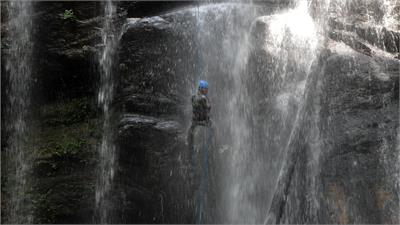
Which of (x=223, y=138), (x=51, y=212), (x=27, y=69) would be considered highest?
(x=27, y=69)

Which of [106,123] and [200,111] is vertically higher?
[200,111]

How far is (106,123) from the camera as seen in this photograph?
33.7ft

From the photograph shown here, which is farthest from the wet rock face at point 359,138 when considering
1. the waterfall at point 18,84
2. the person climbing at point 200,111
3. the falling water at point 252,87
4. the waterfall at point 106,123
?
the waterfall at point 18,84

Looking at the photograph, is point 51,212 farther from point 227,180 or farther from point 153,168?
point 227,180

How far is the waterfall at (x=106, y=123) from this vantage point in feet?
32.0

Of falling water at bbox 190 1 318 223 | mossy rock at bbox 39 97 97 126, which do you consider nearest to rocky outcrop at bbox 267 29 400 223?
falling water at bbox 190 1 318 223

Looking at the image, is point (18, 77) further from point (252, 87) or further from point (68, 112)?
point (252, 87)

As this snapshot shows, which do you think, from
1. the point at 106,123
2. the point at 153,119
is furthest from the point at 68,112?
the point at 153,119

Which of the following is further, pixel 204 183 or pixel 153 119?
pixel 153 119

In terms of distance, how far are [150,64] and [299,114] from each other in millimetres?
3556

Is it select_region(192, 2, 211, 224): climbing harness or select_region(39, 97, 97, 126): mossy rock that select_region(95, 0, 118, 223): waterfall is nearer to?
select_region(39, 97, 97, 126): mossy rock

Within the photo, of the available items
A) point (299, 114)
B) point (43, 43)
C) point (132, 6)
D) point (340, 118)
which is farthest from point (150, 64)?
point (340, 118)

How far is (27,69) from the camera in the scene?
10664 millimetres

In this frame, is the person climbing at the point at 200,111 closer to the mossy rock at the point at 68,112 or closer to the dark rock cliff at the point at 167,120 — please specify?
the dark rock cliff at the point at 167,120
